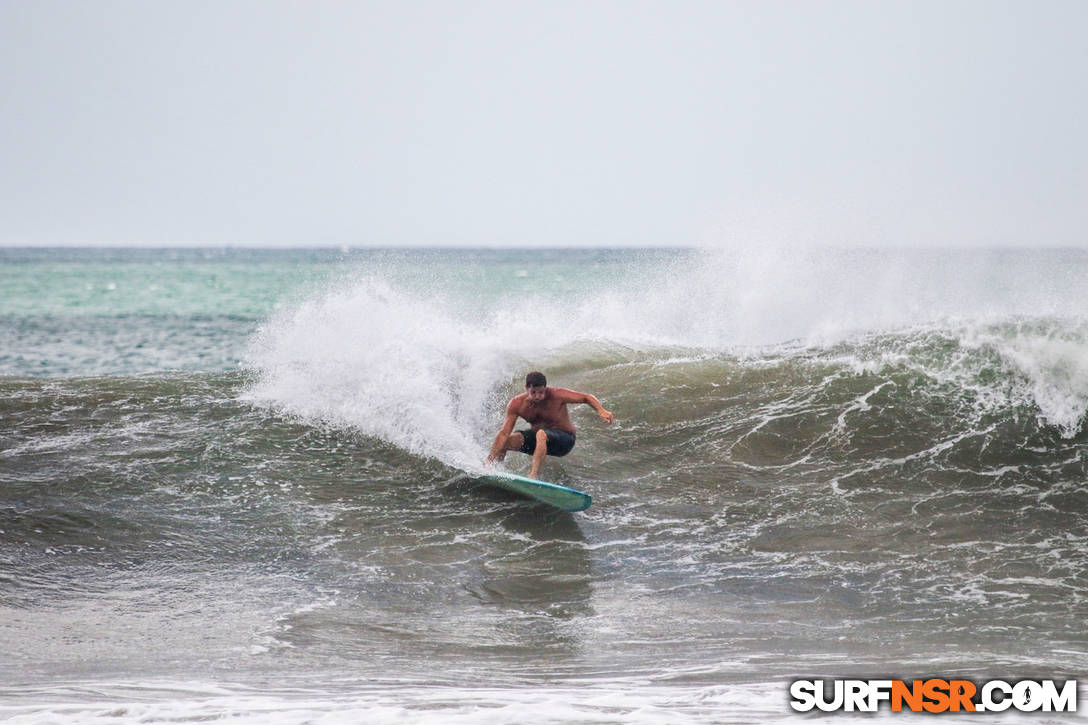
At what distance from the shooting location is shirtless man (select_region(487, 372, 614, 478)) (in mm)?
9180

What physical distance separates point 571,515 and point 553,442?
2.79 ft

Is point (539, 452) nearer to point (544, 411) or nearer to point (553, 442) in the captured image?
point (553, 442)

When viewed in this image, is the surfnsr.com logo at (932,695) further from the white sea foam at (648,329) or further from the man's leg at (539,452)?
Answer: the white sea foam at (648,329)

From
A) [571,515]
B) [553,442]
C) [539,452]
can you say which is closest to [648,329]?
[553,442]

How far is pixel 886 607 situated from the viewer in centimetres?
669

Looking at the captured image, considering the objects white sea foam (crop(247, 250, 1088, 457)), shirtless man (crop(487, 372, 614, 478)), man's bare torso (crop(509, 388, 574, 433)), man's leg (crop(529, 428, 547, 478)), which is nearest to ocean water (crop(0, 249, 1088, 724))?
white sea foam (crop(247, 250, 1088, 457))

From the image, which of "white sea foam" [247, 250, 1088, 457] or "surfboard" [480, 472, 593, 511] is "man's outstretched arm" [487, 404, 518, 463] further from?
"white sea foam" [247, 250, 1088, 457]

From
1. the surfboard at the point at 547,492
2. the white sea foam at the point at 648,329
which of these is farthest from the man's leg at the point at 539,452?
the white sea foam at the point at 648,329

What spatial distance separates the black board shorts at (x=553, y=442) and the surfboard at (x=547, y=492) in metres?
0.49

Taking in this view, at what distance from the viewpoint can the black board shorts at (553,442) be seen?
30.2ft

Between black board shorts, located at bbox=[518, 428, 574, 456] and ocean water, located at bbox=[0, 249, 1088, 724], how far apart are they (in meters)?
0.39

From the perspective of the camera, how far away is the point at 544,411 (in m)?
9.32

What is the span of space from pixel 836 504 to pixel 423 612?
4108mm

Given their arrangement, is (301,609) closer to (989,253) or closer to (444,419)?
(444,419)
